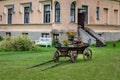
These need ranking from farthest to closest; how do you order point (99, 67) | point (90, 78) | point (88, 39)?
point (88, 39) < point (99, 67) < point (90, 78)

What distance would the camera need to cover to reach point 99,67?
16.8 m

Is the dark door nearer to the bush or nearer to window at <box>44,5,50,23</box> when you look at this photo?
window at <box>44,5,50,23</box>

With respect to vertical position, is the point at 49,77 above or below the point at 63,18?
below

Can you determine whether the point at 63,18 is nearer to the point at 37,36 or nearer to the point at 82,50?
the point at 37,36

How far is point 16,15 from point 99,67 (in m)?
28.3

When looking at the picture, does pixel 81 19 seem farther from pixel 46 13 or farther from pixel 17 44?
pixel 17 44

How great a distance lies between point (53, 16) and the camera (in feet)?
125

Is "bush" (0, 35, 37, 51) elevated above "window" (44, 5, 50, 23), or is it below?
below

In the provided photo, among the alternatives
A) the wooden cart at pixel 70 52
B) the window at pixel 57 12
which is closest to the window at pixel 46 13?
the window at pixel 57 12

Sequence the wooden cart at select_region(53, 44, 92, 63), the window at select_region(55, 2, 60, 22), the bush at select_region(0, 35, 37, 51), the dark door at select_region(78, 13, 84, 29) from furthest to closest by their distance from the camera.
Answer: the dark door at select_region(78, 13, 84, 29) → the window at select_region(55, 2, 60, 22) → the bush at select_region(0, 35, 37, 51) → the wooden cart at select_region(53, 44, 92, 63)

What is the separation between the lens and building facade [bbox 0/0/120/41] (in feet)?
123

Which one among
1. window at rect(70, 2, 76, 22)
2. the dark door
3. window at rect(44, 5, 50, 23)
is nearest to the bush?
window at rect(70, 2, 76, 22)

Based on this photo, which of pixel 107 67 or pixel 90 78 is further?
pixel 107 67

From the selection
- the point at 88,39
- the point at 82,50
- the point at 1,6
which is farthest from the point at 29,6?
the point at 82,50
